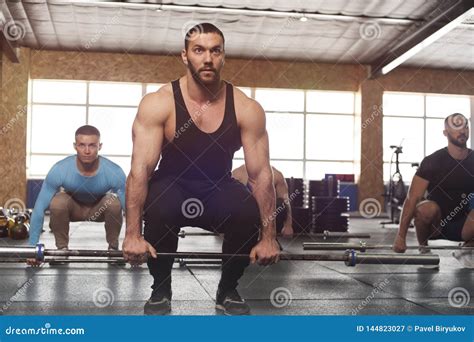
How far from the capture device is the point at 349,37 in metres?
8.17

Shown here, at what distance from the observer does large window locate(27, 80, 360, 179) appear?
9109mm

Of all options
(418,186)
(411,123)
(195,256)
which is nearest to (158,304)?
(195,256)

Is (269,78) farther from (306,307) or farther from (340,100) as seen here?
(306,307)

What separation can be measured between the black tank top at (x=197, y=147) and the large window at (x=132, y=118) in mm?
7064

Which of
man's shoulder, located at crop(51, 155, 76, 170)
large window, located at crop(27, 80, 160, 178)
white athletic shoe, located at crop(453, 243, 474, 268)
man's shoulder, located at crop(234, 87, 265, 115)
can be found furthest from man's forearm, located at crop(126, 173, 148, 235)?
large window, located at crop(27, 80, 160, 178)

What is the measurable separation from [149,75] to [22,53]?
1.93 metres

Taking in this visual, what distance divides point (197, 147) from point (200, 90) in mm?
162

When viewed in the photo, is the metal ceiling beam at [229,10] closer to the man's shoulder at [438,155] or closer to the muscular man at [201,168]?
the man's shoulder at [438,155]

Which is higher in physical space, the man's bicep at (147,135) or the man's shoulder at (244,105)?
the man's shoulder at (244,105)

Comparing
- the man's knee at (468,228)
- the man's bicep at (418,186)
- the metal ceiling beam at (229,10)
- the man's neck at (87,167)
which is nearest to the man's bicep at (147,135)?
the man's neck at (87,167)

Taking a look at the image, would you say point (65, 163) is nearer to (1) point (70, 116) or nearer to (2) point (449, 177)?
(2) point (449, 177)

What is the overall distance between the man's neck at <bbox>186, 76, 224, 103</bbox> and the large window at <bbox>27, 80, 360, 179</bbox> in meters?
7.12

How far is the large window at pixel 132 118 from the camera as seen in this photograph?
359 inches

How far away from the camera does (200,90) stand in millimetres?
1708
